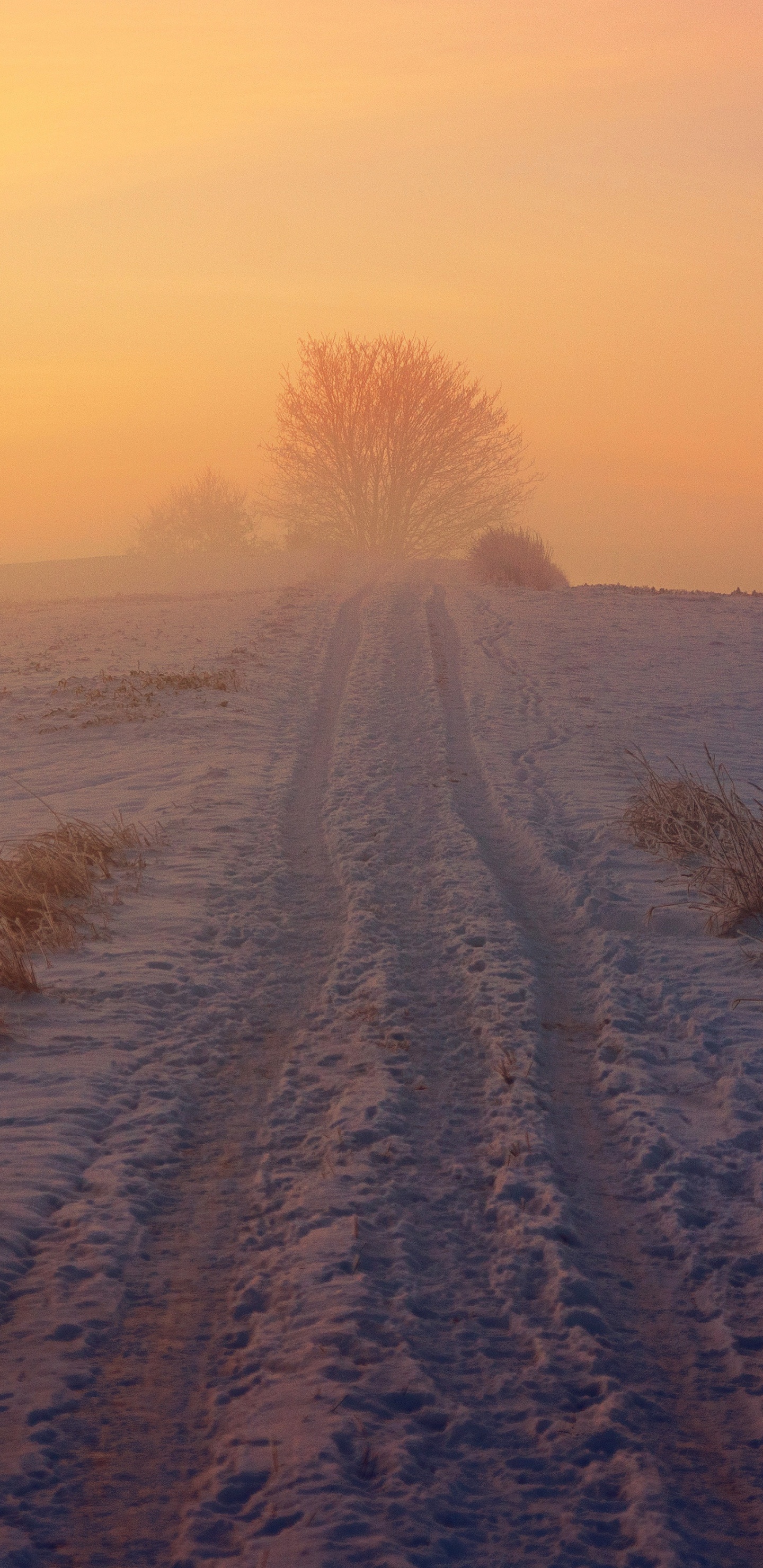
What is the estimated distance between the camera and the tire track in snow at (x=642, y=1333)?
215cm

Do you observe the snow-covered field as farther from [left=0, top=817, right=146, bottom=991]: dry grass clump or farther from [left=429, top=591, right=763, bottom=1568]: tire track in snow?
[left=0, top=817, right=146, bottom=991]: dry grass clump

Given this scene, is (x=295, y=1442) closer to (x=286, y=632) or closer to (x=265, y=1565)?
(x=265, y=1565)

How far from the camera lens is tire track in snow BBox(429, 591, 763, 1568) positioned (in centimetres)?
215

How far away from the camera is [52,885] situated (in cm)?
579

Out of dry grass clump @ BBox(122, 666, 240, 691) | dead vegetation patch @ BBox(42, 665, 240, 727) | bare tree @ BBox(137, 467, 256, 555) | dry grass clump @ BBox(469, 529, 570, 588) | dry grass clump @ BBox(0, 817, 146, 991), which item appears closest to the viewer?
dry grass clump @ BBox(0, 817, 146, 991)

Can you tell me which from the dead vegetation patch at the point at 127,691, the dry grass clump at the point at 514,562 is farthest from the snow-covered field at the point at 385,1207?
the dry grass clump at the point at 514,562

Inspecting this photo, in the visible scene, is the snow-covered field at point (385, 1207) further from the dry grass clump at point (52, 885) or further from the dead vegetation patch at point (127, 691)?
the dead vegetation patch at point (127, 691)

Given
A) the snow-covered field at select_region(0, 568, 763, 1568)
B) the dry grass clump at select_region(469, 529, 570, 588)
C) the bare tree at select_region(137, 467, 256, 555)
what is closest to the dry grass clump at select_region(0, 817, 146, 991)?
the snow-covered field at select_region(0, 568, 763, 1568)

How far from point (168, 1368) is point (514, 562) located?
80.2 feet

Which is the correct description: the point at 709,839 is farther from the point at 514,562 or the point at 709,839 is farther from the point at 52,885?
the point at 514,562

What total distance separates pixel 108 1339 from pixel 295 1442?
627 mm

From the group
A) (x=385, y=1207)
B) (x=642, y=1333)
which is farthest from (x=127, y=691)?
(x=642, y=1333)

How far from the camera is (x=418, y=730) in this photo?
10422 millimetres

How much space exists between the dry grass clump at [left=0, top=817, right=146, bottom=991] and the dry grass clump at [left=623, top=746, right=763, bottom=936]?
337 centimetres
